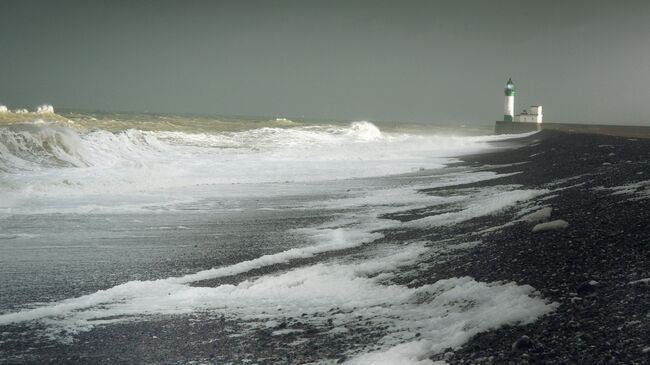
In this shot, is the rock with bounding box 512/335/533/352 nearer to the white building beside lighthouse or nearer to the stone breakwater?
the stone breakwater

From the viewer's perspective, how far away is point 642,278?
4148mm

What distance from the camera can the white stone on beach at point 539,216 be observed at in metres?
7.27

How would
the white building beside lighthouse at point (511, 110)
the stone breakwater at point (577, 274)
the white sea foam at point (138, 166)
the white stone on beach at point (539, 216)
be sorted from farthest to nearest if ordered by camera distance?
1. the white building beside lighthouse at point (511, 110)
2. the white sea foam at point (138, 166)
3. the white stone on beach at point (539, 216)
4. the stone breakwater at point (577, 274)

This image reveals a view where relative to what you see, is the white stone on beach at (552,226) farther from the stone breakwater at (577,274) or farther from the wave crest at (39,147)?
the wave crest at (39,147)

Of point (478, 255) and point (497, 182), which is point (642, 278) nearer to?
point (478, 255)

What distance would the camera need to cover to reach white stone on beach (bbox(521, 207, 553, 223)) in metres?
7.27

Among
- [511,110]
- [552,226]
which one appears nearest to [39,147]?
[552,226]

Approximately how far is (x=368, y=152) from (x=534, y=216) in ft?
70.5

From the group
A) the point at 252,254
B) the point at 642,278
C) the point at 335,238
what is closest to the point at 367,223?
the point at 335,238

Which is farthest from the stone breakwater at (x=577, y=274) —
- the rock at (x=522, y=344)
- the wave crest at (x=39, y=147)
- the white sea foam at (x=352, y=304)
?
the wave crest at (x=39, y=147)

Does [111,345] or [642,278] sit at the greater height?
[642,278]

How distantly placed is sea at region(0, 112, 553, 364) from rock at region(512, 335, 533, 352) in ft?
1.13

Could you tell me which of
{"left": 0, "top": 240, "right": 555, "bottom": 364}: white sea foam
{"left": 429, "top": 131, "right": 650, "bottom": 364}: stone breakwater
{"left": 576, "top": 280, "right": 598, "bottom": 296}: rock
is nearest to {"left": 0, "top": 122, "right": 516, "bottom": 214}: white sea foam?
{"left": 0, "top": 240, "right": 555, "bottom": 364}: white sea foam

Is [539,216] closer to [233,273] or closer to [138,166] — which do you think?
[233,273]
